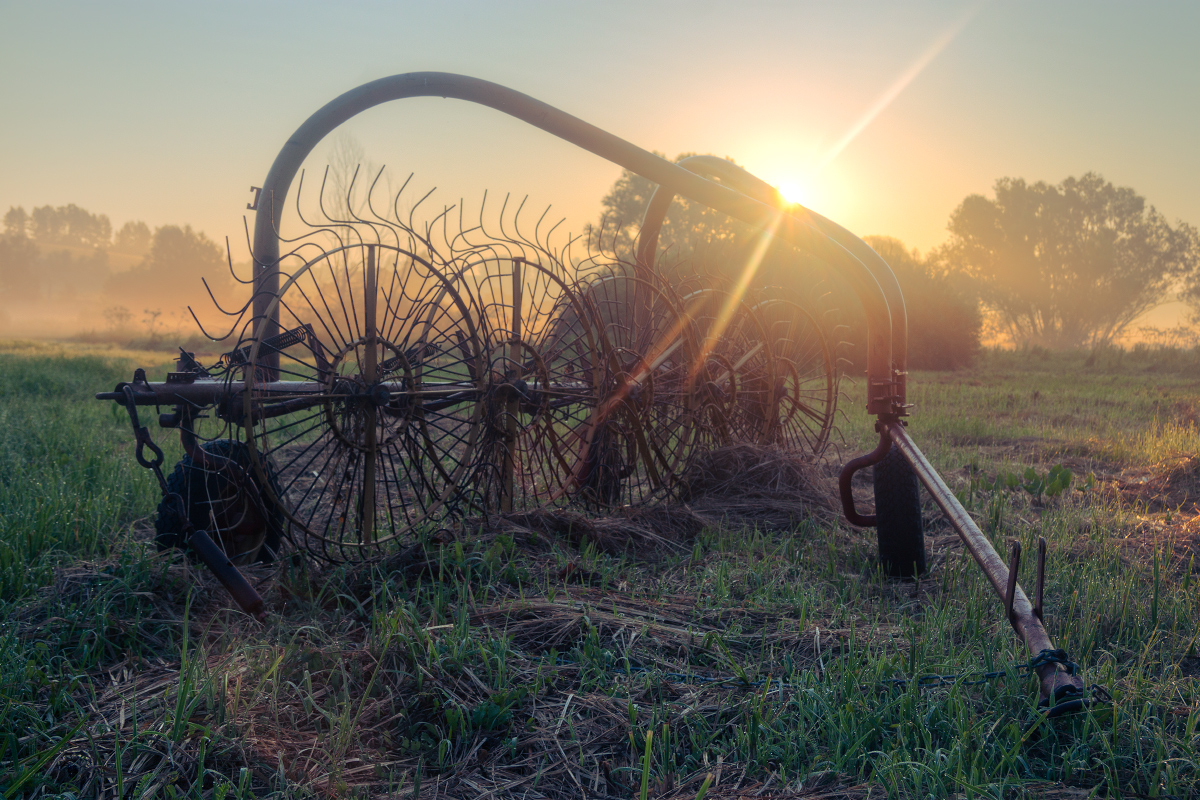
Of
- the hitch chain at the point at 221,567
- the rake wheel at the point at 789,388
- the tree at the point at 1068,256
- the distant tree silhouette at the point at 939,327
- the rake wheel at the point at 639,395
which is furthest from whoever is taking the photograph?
the tree at the point at 1068,256

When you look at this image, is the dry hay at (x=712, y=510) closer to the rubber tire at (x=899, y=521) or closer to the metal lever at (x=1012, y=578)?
the rubber tire at (x=899, y=521)

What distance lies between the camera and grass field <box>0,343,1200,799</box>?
5.62ft

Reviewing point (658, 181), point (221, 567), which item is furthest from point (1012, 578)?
point (221, 567)

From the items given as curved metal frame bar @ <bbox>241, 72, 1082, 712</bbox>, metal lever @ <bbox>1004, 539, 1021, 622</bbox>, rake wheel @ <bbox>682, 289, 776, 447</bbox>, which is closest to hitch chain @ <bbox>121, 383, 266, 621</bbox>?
curved metal frame bar @ <bbox>241, 72, 1082, 712</bbox>

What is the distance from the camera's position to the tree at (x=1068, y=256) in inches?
1767

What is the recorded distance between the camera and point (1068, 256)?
4597 cm

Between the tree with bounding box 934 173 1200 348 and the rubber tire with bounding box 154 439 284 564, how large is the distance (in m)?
49.7

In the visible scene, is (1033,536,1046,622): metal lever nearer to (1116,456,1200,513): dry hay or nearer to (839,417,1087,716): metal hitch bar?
(839,417,1087,716): metal hitch bar

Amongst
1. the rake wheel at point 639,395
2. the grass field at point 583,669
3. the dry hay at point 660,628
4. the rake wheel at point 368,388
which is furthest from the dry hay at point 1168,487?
the rake wheel at point 368,388

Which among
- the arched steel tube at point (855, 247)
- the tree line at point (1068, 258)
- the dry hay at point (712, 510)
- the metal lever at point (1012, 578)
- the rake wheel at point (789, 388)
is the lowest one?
the dry hay at point (712, 510)

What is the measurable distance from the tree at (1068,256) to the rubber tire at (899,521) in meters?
48.2

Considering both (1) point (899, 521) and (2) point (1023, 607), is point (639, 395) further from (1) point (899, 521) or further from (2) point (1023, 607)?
(2) point (1023, 607)

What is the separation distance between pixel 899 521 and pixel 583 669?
1687 mm

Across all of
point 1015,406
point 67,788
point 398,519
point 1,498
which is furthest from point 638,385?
point 1015,406
